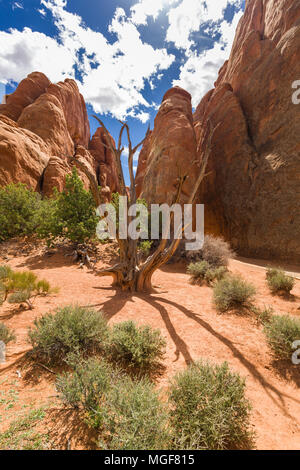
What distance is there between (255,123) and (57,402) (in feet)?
70.0

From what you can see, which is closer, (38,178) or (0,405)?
(0,405)

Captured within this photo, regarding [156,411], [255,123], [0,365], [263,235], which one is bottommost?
[0,365]

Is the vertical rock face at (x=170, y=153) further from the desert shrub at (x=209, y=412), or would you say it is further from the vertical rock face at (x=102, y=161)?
the vertical rock face at (x=102, y=161)

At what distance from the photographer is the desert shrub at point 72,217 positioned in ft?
35.9

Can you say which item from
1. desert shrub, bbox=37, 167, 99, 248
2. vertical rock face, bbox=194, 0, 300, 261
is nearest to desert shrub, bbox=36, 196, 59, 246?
desert shrub, bbox=37, 167, 99, 248

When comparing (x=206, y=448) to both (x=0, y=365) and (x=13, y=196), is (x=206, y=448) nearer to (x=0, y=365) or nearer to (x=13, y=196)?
(x=0, y=365)

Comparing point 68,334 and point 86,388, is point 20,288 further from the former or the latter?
point 86,388

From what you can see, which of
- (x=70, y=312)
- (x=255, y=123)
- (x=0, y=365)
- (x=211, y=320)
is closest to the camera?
(x=0, y=365)

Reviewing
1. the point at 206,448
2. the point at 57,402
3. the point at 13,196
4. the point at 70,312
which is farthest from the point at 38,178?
the point at 206,448

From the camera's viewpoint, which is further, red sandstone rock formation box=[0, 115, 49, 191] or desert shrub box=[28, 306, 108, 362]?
red sandstone rock formation box=[0, 115, 49, 191]

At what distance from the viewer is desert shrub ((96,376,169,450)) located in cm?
142

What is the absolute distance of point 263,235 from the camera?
44.9 ft

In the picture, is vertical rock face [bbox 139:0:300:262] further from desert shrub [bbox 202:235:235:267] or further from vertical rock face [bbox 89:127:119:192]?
vertical rock face [bbox 89:127:119:192]

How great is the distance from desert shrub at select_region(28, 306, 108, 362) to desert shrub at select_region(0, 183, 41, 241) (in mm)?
11040
